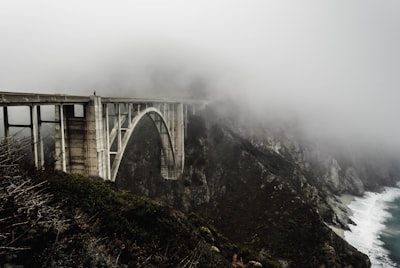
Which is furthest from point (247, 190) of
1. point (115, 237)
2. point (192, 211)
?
point (115, 237)

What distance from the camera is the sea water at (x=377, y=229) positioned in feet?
181

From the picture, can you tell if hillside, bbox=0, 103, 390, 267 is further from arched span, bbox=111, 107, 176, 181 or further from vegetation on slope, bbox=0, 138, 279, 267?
arched span, bbox=111, 107, 176, 181

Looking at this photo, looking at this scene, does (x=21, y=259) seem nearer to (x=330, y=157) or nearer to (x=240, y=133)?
(x=240, y=133)

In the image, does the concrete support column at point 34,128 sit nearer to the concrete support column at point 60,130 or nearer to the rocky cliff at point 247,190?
the concrete support column at point 60,130

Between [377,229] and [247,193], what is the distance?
108 ft

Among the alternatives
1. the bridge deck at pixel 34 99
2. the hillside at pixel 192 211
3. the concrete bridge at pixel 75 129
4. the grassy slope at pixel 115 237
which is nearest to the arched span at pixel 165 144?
the hillside at pixel 192 211

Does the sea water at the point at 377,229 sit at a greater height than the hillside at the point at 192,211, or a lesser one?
lesser

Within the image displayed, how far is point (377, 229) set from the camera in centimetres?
7019

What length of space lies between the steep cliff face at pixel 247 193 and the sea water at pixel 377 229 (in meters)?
6.91

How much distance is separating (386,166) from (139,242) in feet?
537

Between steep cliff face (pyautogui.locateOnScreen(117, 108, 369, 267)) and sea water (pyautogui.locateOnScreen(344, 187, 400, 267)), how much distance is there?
6.91 metres

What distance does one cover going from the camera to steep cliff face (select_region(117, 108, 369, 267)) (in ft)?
160

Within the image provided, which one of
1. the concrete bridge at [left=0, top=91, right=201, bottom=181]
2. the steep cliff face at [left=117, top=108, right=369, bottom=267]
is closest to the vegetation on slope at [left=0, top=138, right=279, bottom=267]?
the concrete bridge at [left=0, top=91, right=201, bottom=181]

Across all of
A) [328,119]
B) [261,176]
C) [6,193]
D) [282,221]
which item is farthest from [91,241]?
[328,119]
